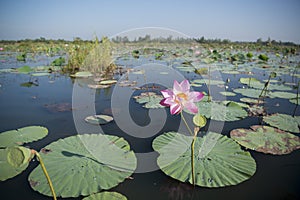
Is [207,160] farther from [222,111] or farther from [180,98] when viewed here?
[222,111]

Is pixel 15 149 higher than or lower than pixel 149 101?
higher

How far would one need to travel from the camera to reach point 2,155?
4.87 ft

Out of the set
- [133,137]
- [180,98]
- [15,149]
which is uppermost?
Result: [180,98]

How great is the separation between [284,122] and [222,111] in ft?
2.29

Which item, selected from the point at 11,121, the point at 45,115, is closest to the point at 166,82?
the point at 45,115

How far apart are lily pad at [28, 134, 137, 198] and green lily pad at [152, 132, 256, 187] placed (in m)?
0.30

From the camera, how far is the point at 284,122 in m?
2.26

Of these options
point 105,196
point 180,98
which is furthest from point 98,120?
point 180,98

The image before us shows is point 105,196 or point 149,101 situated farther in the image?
point 149,101

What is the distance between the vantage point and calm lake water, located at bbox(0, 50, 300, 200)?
1.30 meters

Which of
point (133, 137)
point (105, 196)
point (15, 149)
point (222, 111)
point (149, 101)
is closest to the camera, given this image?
point (15, 149)

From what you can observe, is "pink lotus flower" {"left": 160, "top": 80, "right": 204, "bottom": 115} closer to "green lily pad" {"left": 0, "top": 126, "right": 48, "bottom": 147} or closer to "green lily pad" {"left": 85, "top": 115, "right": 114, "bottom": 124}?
"green lily pad" {"left": 85, "top": 115, "right": 114, "bottom": 124}

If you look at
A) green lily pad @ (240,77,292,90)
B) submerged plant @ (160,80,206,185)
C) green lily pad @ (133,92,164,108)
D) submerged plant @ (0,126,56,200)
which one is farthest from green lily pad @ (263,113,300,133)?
submerged plant @ (0,126,56,200)

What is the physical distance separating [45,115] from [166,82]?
114 inches
